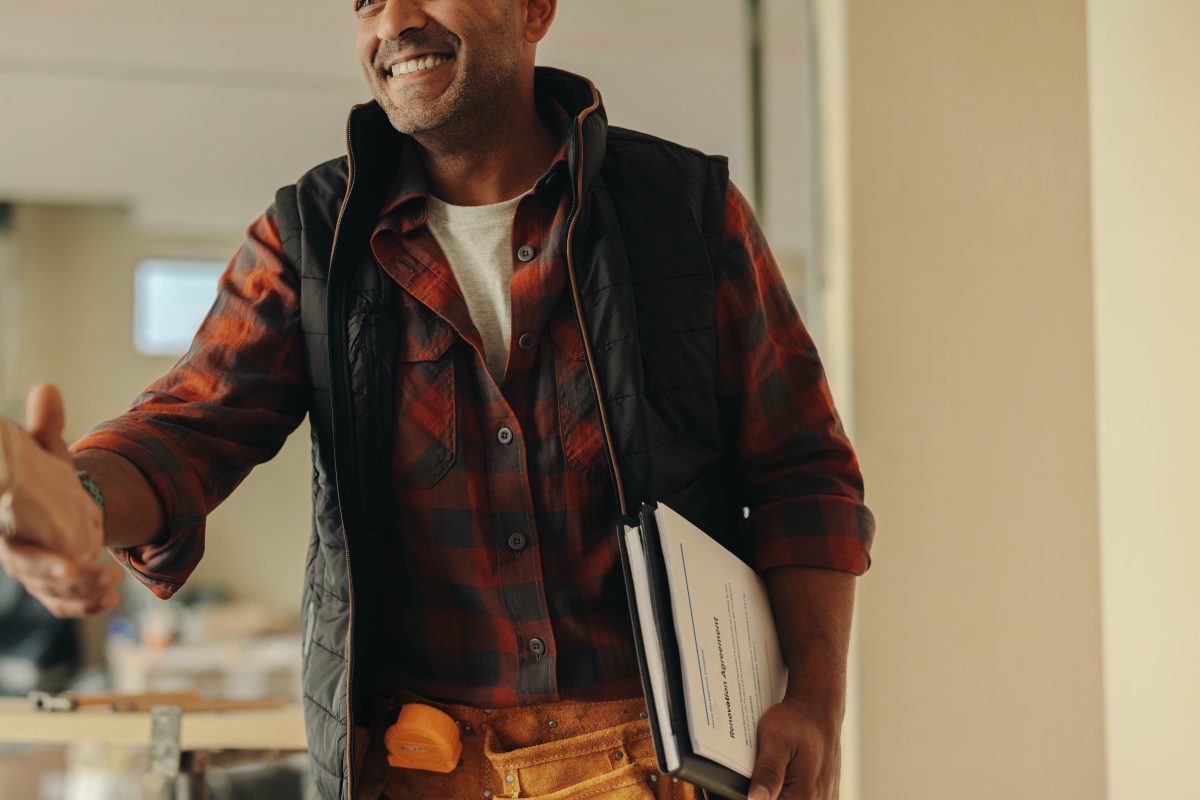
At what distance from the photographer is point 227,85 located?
4.11 m

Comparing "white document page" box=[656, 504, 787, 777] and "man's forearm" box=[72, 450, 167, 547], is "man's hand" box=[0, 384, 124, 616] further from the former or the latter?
"white document page" box=[656, 504, 787, 777]

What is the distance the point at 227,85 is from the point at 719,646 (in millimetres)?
3866

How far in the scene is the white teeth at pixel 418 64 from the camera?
99cm

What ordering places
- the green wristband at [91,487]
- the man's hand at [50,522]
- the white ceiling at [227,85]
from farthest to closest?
the white ceiling at [227,85]
the green wristband at [91,487]
the man's hand at [50,522]

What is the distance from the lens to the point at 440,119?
981mm

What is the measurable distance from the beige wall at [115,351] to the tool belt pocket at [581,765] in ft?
15.5

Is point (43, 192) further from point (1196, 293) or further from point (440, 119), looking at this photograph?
point (1196, 293)

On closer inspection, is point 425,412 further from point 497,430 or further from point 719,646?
point 719,646

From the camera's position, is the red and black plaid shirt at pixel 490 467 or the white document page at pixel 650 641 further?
the red and black plaid shirt at pixel 490 467

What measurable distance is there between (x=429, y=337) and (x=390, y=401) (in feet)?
0.21

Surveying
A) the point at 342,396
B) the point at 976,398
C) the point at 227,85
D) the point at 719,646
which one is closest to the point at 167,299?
the point at 227,85

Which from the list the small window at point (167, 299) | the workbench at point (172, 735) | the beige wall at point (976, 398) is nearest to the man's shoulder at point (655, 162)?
the beige wall at point (976, 398)

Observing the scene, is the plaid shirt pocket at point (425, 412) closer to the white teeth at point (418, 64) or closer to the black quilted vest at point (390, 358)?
the black quilted vest at point (390, 358)

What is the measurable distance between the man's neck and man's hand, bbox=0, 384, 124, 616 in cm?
47
